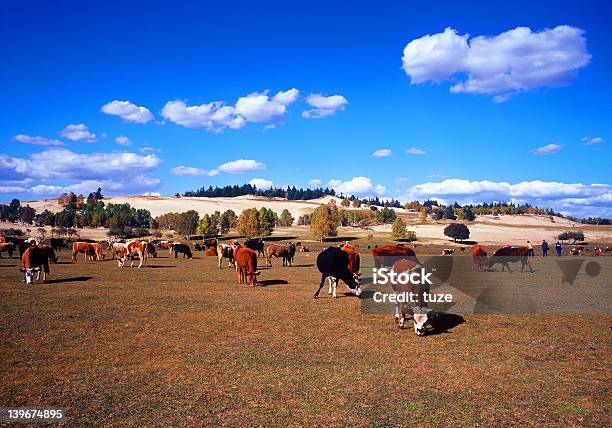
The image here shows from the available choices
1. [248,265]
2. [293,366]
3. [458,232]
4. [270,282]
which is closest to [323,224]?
[458,232]

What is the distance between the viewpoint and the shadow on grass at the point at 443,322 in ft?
45.7

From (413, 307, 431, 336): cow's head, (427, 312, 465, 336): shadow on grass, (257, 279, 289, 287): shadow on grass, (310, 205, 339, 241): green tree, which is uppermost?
(310, 205, 339, 241): green tree

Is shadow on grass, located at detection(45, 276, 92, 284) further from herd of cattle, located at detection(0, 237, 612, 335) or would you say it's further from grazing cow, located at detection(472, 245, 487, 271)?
grazing cow, located at detection(472, 245, 487, 271)

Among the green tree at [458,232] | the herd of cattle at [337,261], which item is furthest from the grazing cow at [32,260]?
the green tree at [458,232]

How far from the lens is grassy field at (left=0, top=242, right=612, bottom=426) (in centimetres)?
794

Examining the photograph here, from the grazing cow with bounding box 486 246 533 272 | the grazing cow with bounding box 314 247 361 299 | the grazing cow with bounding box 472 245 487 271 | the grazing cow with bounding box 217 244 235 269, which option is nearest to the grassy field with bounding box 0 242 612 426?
the grazing cow with bounding box 314 247 361 299

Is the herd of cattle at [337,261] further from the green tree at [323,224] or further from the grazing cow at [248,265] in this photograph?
the green tree at [323,224]

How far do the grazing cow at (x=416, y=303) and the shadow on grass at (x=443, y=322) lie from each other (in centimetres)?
45

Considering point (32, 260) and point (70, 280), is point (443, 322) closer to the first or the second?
point (70, 280)

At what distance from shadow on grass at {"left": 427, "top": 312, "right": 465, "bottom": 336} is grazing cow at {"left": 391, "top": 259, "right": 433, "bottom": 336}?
1.49 ft

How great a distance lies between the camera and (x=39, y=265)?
82.1 feet

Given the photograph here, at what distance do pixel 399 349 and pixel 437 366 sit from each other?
154cm

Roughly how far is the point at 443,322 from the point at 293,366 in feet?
22.9

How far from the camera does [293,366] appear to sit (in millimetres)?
10398
